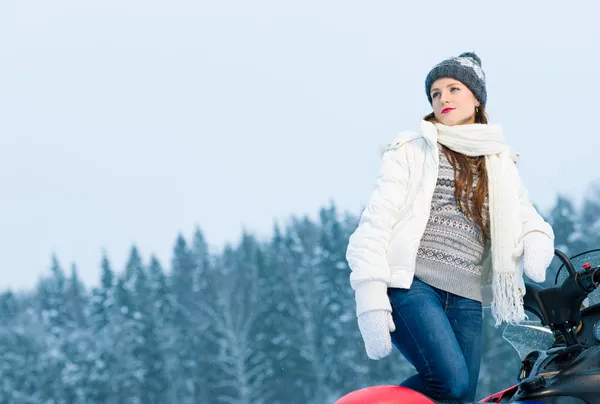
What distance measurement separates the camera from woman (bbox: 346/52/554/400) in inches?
109

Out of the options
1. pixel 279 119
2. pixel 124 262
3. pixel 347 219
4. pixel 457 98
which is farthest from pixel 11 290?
pixel 279 119

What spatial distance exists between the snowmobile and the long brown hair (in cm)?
28

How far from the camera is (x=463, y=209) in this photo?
3.07 meters

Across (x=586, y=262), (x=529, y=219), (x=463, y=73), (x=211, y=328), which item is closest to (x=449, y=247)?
(x=529, y=219)

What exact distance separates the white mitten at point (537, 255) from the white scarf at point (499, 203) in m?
0.04

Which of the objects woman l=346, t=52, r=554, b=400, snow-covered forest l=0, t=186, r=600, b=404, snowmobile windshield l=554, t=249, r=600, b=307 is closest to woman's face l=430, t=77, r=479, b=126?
woman l=346, t=52, r=554, b=400

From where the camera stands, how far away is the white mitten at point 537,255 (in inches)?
117

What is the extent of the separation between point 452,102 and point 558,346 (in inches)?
35.0

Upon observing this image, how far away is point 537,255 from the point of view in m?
2.99

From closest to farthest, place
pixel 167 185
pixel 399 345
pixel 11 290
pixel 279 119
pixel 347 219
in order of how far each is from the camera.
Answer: pixel 399 345 → pixel 347 219 → pixel 11 290 → pixel 167 185 → pixel 279 119

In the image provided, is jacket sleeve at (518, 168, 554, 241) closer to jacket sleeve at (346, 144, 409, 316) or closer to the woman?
the woman

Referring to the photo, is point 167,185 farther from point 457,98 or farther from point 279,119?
point 457,98

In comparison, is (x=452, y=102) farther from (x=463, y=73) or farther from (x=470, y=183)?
(x=470, y=183)

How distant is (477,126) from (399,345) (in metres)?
0.80
